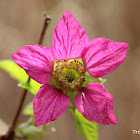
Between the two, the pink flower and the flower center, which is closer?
the pink flower

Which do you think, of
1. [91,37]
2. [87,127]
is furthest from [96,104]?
[91,37]

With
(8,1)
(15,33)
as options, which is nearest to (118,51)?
(15,33)

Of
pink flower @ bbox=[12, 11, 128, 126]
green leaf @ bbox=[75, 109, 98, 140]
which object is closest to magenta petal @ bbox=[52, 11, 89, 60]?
pink flower @ bbox=[12, 11, 128, 126]

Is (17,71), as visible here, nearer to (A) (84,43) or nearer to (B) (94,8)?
(A) (84,43)

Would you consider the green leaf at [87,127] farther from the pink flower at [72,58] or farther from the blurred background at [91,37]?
Result: the blurred background at [91,37]

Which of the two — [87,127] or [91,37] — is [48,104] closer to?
[87,127]

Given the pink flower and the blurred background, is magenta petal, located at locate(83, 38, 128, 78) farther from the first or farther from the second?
the blurred background
